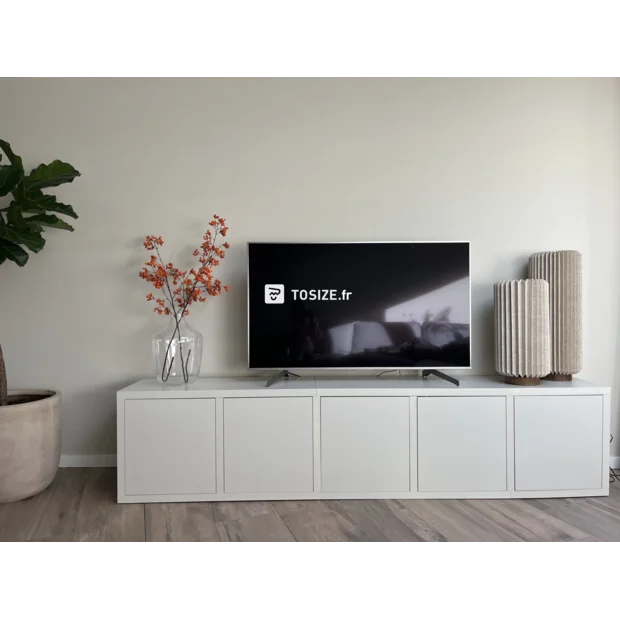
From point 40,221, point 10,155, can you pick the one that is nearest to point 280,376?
point 40,221

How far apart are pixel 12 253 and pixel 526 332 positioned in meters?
2.58

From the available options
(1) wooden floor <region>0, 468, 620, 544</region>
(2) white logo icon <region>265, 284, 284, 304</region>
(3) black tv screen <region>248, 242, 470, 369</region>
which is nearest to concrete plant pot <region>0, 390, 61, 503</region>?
(1) wooden floor <region>0, 468, 620, 544</region>

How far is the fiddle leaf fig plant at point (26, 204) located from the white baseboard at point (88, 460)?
1.09 m

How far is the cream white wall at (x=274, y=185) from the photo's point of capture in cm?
270

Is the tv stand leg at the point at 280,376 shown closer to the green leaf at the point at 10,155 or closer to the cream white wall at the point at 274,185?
the cream white wall at the point at 274,185

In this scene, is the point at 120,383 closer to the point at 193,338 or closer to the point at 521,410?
the point at 193,338

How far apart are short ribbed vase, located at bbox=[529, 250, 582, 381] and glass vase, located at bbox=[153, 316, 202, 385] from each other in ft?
6.14

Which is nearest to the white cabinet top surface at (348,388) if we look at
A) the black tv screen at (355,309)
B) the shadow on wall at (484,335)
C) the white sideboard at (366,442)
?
the white sideboard at (366,442)

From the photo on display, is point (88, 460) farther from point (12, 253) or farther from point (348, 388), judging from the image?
point (348, 388)

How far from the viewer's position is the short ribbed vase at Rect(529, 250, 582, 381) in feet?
8.15

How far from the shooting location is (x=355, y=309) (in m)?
2.48

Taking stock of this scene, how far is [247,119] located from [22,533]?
2.27 meters
